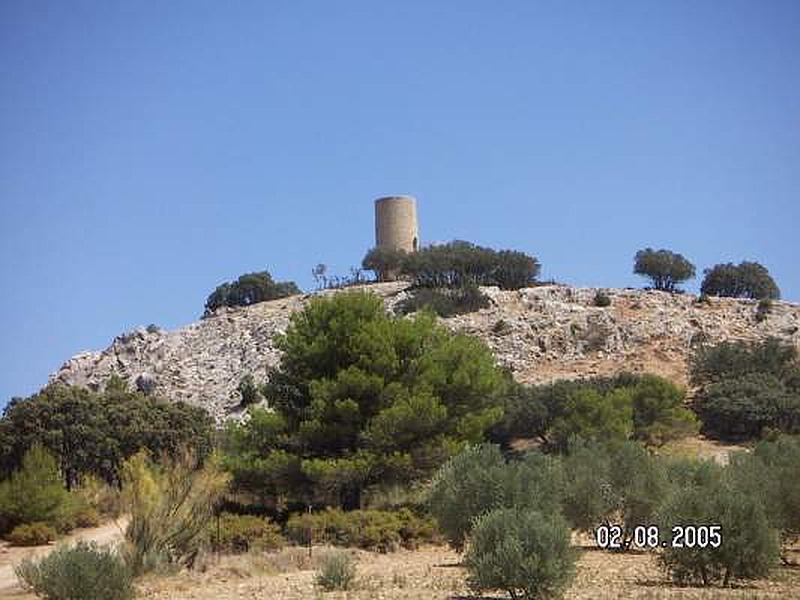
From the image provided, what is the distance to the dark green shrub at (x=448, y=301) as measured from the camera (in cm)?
5729

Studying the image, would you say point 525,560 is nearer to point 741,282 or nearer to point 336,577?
point 336,577

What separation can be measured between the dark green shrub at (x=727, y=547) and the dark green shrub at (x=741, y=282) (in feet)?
174

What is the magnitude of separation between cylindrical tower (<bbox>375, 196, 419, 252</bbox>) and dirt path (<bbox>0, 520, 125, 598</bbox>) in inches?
1624

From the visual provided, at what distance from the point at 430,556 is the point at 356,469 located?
15.4ft

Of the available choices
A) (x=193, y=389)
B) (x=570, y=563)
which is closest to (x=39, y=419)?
(x=193, y=389)

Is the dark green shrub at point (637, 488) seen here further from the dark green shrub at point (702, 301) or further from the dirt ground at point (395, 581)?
the dark green shrub at point (702, 301)

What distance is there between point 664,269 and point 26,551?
47.2 metres

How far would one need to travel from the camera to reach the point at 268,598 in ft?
45.2

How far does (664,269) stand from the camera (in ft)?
213

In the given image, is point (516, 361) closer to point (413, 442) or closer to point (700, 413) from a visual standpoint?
point (700, 413)

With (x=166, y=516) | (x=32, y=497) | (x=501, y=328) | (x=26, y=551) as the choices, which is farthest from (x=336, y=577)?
(x=501, y=328)

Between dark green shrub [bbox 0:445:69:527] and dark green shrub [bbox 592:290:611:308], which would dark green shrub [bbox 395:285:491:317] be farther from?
dark green shrub [bbox 0:445:69:527]

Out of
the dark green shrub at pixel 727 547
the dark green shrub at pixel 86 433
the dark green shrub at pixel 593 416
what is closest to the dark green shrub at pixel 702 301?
the dark green shrub at pixel 593 416

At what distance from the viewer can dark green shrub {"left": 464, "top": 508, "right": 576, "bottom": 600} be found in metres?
12.7
